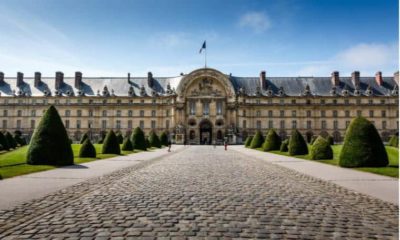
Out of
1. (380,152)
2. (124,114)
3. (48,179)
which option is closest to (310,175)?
(380,152)

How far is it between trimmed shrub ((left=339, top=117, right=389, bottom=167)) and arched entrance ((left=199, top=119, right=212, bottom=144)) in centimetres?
5232

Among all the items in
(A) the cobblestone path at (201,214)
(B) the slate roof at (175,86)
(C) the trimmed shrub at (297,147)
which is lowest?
(A) the cobblestone path at (201,214)

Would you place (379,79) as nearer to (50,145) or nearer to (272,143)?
(272,143)

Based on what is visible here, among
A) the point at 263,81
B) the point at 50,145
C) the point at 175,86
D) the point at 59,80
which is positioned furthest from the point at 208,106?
the point at 50,145

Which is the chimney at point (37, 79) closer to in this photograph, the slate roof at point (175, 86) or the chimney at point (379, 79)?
the slate roof at point (175, 86)

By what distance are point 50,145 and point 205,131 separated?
176 ft

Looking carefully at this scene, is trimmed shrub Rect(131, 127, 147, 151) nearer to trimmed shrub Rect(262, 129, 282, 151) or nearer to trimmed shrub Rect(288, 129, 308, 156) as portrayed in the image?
trimmed shrub Rect(262, 129, 282, 151)

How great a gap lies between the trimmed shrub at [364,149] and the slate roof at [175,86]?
5383 centimetres

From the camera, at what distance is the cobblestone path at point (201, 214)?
18.6 feet

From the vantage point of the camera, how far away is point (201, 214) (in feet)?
23.0

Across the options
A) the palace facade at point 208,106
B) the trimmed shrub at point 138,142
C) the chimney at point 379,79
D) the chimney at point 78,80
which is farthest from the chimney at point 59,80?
the chimney at point 379,79

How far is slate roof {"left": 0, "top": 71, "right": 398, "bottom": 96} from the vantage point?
72.6 m

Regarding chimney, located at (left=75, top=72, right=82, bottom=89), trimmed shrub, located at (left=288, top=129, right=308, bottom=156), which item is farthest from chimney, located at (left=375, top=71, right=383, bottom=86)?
chimney, located at (left=75, top=72, right=82, bottom=89)

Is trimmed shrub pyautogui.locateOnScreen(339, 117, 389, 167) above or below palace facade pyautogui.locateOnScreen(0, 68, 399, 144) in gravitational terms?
below
